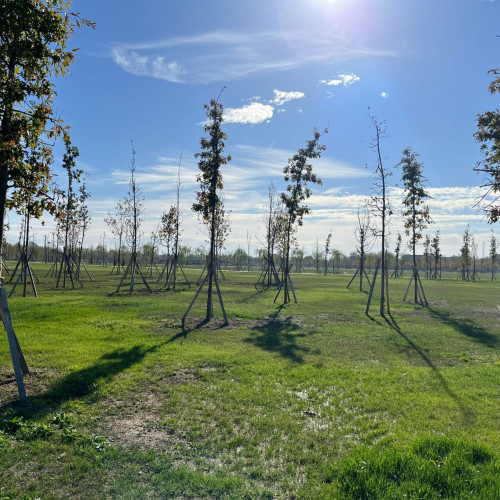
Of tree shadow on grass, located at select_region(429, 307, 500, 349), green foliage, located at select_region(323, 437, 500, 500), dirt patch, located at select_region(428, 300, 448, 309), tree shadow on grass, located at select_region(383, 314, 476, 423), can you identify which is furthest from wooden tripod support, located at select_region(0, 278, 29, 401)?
dirt patch, located at select_region(428, 300, 448, 309)

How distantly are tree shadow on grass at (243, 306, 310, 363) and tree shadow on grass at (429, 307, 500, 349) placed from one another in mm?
5604

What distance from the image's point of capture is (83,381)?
23.0ft

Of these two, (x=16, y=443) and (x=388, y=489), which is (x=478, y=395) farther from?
(x=16, y=443)

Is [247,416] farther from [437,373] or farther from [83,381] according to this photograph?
[437,373]

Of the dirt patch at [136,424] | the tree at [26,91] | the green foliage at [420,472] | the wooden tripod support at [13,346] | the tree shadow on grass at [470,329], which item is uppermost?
the tree at [26,91]

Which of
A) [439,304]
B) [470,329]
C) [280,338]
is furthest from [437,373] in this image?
[439,304]

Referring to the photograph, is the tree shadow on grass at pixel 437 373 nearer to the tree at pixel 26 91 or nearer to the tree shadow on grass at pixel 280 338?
the tree shadow on grass at pixel 280 338

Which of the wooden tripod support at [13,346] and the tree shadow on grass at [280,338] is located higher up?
the wooden tripod support at [13,346]

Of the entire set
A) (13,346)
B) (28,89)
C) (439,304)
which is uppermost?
(28,89)

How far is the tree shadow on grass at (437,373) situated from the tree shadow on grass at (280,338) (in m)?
2.93

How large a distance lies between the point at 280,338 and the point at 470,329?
7551 mm

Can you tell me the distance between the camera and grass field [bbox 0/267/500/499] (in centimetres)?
396

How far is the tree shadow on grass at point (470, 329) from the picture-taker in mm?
11906

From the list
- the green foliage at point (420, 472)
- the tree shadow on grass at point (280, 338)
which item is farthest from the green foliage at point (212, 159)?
the green foliage at point (420, 472)
